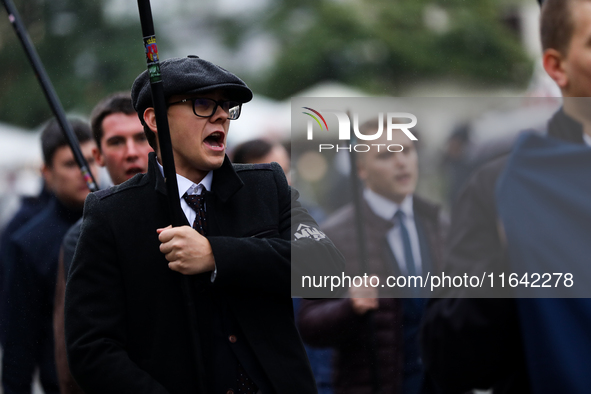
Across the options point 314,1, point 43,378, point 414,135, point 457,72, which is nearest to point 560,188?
point 414,135

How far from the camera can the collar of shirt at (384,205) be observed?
2.81m

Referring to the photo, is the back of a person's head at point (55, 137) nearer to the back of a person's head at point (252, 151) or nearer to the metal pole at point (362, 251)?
the back of a person's head at point (252, 151)

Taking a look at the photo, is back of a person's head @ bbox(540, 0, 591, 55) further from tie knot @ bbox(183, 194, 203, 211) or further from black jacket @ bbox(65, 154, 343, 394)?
tie knot @ bbox(183, 194, 203, 211)

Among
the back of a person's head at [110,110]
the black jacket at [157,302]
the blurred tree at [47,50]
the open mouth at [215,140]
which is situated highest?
the blurred tree at [47,50]

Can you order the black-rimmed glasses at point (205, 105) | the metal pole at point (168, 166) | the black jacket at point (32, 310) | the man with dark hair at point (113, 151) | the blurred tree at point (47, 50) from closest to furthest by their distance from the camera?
the metal pole at point (168, 166) → the black-rimmed glasses at point (205, 105) → the man with dark hair at point (113, 151) → the black jacket at point (32, 310) → the blurred tree at point (47, 50)

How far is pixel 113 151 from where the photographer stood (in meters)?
3.56

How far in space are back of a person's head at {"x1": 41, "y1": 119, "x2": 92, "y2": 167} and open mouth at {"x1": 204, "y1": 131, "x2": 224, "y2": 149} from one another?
5.75 ft

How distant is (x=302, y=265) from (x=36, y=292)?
77.2 inches

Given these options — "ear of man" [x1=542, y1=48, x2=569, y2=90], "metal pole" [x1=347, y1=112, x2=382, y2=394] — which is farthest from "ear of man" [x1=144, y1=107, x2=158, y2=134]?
"ear of man" [x1=542, y1=48, x2=569, y2=90]

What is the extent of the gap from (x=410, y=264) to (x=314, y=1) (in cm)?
1960

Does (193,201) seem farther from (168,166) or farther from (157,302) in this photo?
(157,302)

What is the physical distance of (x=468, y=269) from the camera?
2059 millimetres

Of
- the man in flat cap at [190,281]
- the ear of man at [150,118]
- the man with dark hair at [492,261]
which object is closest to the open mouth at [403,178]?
the man in flat cap at [190,281]

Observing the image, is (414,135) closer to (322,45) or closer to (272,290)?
(272,290)
